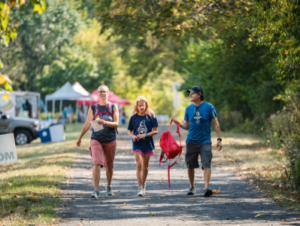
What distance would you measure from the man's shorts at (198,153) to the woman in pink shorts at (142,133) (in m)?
0.73

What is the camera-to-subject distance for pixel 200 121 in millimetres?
8156

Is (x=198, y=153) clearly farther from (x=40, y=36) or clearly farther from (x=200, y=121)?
(x=40, y=36)

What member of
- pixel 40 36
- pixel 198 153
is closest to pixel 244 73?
pixel 198 153

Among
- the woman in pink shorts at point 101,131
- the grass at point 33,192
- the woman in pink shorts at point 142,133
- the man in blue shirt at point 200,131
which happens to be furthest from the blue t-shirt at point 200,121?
the grass at point 33,192

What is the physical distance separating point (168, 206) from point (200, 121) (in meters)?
1.75

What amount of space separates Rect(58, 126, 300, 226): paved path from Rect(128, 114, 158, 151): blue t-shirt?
919mm

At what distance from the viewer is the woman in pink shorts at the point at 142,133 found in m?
8.17

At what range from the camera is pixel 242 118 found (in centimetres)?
3008

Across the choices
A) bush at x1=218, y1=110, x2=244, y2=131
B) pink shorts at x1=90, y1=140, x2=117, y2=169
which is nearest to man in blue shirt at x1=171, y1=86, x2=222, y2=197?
pink shorts at x1=90, y1=140, x2=117, y2=169

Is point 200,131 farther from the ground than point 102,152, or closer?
farther from the ground

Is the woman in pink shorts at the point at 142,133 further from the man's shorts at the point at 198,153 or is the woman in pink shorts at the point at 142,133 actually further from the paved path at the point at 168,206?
the man's shorts at the point at 198,153

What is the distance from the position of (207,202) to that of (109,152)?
1.97 meters

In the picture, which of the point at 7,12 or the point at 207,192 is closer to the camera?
the point at 7,12

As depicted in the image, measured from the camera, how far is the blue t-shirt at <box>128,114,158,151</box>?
818 centimetres
